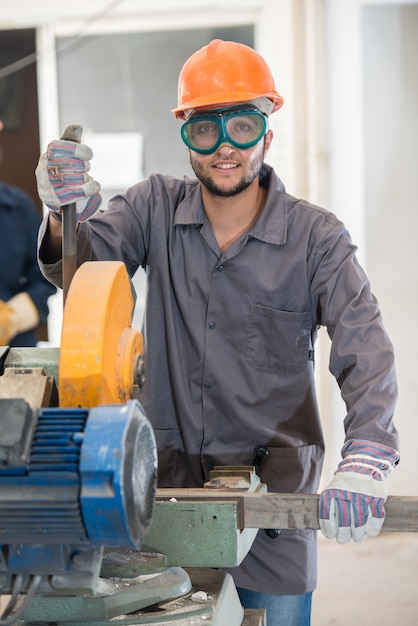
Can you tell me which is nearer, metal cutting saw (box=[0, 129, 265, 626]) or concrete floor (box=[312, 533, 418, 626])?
metal cutting saw (box=[0, 129, 265, 626])

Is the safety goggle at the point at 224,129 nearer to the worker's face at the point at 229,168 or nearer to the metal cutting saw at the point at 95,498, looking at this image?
the worker's face at the point at 229,168

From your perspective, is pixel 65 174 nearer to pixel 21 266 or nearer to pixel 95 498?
pixel 95 498

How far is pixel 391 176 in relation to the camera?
380cm

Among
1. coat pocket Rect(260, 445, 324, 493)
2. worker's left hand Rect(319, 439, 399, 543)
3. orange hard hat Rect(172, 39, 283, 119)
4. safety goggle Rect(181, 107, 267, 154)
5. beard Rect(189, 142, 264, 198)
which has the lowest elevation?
coat pocket Rect(260, 445, 324, 493)

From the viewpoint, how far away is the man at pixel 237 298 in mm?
1825

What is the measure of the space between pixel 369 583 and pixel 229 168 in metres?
2.26

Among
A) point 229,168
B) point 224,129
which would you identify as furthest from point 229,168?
point 224,129

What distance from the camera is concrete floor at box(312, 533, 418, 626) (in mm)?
3268

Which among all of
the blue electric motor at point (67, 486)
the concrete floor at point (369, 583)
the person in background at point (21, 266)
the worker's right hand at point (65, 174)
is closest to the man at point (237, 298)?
the worker's right hand at point (65, 174)

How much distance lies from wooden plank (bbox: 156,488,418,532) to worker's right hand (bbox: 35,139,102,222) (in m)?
0.54

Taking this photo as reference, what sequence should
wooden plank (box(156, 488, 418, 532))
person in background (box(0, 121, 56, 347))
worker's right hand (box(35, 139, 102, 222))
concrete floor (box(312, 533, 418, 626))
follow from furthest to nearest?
1. concrete floor (box(312, 533, 418, 626))
2. person in background (box(0, 121, 56, 347))
3. worker's right hand (box(35, 139, 102, 222))
4. wooden plank (box(156, 488, 418, 532))

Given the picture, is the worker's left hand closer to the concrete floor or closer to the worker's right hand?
the worker's right hand

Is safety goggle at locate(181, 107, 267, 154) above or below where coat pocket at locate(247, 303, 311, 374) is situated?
above

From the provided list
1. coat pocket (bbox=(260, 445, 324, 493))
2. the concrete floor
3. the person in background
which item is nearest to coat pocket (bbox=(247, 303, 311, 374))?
coat pocket (bbox=(260, 445, 324, 493))
